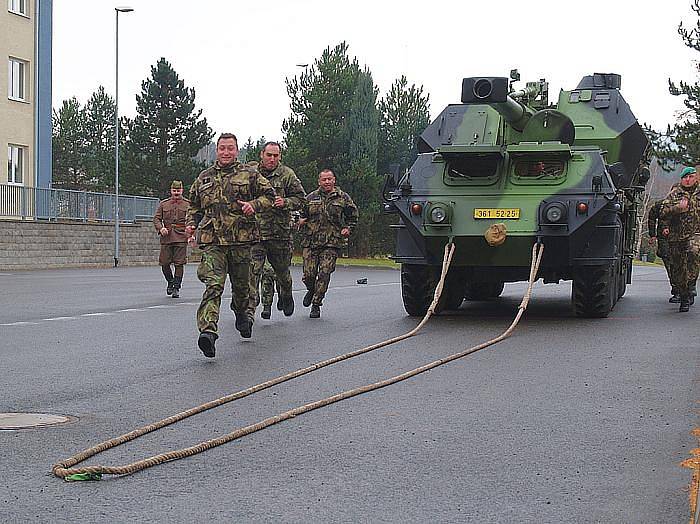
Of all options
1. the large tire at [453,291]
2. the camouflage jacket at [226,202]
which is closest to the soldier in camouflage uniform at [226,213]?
the camouflage jacket at [226,202]

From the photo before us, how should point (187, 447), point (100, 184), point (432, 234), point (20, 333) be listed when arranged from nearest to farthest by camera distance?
point (187, 447)
point (20, 333)
point (432, 234)
point (100, 184)

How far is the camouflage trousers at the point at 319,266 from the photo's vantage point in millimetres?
14734

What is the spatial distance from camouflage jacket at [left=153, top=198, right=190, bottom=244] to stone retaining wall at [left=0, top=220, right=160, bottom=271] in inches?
554

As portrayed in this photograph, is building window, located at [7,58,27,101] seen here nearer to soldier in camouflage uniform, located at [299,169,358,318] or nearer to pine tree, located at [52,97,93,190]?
soldier in camouflage uniform, located at [299,169,358,318]

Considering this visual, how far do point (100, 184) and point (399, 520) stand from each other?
235 feet

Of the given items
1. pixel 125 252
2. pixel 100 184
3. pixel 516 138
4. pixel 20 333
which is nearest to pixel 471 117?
pixel 516 138

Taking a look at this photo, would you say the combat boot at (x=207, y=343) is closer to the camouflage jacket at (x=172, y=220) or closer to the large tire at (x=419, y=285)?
the large tire at (x=419, y=285)

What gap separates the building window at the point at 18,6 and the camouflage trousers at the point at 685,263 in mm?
28842

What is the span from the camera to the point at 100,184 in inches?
2931

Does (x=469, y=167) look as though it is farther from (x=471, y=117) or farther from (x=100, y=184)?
(x=100, y=184)

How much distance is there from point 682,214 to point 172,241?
7.98 m

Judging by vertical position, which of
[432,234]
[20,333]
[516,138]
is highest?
[516,138]

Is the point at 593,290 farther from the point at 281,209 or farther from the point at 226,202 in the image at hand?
the point at 226,202

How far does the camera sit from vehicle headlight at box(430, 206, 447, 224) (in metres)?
13.5
